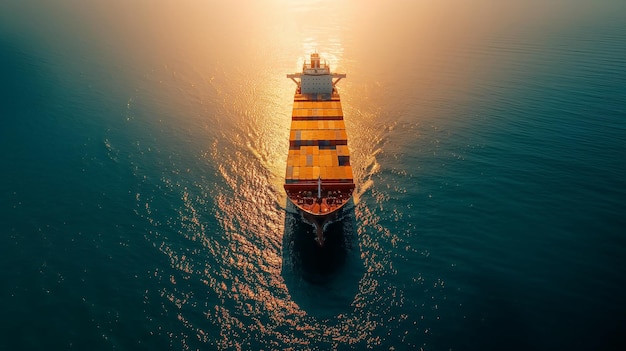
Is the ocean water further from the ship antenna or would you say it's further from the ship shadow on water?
the ship antenna

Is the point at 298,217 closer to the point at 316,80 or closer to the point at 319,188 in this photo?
the point at 319,188

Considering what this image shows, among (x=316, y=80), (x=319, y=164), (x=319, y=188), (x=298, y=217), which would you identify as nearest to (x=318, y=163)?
(x=319, y=164)

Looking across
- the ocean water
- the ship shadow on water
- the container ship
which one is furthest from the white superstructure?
the ship shadow on water

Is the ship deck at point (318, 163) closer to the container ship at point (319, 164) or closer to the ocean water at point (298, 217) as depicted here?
the container ship at point (319, 164)

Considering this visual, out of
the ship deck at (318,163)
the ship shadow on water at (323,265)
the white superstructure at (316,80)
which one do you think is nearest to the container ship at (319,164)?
the ship deck at (318,163)

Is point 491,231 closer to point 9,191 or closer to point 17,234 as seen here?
point 17,234

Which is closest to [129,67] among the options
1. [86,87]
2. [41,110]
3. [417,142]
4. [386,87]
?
[86,87]
